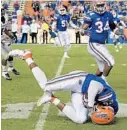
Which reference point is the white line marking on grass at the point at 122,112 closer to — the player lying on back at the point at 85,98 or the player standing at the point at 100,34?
the player lying on back at the point at 85,98

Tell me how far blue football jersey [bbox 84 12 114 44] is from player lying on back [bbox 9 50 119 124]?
3.02 meters

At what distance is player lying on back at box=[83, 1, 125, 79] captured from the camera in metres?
9.62

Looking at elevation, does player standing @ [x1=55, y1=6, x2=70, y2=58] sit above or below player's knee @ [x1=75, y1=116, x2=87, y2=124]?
below

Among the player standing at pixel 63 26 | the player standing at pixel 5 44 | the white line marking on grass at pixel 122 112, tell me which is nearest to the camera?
the white line marking on grass at pixel 122 112

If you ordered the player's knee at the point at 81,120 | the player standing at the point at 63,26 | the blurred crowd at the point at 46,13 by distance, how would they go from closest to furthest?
the player's knee at the point at 81,120
the player standing at the point at 63,26
the blurred crowd at the point at 46,13

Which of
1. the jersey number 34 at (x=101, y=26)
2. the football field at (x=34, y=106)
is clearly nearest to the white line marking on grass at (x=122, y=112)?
the football field at (x=34, y=106)

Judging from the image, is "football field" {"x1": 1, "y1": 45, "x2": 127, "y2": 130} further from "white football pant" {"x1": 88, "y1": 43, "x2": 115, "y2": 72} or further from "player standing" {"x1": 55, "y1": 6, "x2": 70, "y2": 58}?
"player standing" {"x1": 55, "y1": 6, "x2": 70, "y2": 58}

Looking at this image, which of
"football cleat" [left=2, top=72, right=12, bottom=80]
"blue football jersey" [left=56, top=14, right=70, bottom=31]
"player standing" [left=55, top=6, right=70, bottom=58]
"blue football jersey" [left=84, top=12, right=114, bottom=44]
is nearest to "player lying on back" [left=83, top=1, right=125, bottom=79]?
"blue football jersey" [left=84, top=12, right=114, bottom=44]

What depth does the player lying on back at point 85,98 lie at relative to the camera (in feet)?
21.4

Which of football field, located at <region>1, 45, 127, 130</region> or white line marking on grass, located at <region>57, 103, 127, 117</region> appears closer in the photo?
football field, located at <region>1, 45, 127, 130</region>

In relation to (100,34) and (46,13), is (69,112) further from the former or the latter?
(46,13)

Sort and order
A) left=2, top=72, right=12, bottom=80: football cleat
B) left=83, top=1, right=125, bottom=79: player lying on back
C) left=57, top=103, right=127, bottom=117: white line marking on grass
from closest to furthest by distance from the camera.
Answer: left=57, top=103, right=127, bottom=117: white line marking on grass, left=83, top=1, right=125, bottom=79: player lying on back, left=2, top=72, right=12, bottom=80: football cleat

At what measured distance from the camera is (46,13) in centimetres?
3131

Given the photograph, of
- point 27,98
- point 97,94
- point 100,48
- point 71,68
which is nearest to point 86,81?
point 97,94
